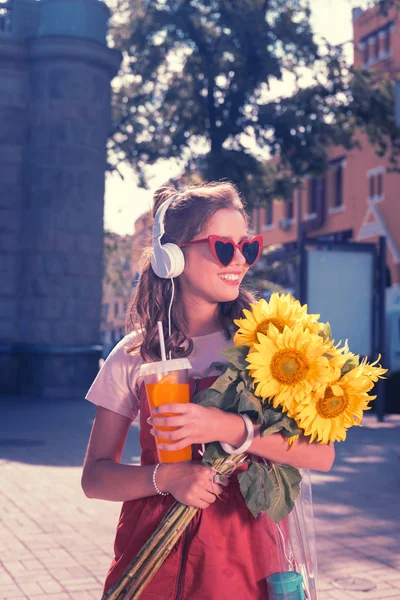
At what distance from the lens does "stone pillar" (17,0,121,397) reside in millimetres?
17688

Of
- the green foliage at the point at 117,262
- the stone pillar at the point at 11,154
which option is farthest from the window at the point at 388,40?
the stone pillar at the point at 11,154

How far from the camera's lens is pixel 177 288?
2.52 metres

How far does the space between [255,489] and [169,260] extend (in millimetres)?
612

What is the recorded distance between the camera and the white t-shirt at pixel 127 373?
7.95ft

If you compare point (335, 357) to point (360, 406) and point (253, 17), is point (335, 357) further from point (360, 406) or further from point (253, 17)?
point (253, 17)

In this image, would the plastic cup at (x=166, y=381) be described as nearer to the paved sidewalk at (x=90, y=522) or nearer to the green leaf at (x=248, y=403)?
the green leaf at (x=248, y=403)

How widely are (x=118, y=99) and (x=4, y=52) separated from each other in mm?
5308

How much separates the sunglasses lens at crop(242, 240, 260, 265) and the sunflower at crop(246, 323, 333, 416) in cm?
33

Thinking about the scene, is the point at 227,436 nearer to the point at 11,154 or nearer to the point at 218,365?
the point at 218,365

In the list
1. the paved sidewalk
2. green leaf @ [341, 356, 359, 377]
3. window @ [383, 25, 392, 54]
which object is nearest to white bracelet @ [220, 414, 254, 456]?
green leaf @ [341, 356, 359, 377]

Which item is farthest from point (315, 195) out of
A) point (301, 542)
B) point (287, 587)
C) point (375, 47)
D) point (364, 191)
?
point (287, 587)

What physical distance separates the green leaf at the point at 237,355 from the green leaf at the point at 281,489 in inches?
10.3

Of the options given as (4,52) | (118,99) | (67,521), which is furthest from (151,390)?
(118,99)

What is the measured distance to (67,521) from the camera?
6.72 metres
